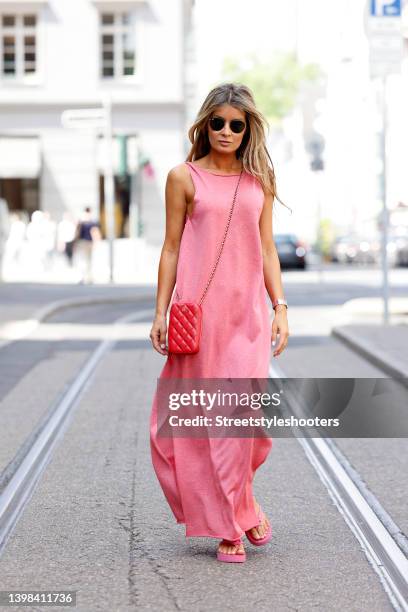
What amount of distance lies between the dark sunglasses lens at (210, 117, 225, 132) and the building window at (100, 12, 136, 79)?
3490 centimetres

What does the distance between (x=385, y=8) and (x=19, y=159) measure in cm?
2404

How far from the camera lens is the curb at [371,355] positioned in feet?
38.1

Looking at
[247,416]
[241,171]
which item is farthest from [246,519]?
[241,171]

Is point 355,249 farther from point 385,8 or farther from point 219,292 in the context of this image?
point 219,292

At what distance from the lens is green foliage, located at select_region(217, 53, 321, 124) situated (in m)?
105

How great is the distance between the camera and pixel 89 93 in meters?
39.8


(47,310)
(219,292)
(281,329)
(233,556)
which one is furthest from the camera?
(47,310)

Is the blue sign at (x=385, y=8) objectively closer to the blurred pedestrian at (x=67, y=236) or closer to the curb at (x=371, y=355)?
the curb at (x=371, y=355)

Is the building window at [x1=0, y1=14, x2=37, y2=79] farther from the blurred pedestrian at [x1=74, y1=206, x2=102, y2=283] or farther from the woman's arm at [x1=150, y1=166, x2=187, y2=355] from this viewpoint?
the woman's arm at [x1=150, y1=166, x2=187, y2=355]

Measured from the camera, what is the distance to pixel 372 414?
978 cm

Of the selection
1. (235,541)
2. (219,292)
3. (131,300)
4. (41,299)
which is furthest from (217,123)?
(131,300)

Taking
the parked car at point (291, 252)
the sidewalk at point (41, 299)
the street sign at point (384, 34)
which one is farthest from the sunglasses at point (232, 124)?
the parked car at point (291, 252)

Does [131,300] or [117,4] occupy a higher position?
[117,4]

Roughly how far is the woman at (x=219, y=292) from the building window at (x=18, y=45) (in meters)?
35.1
